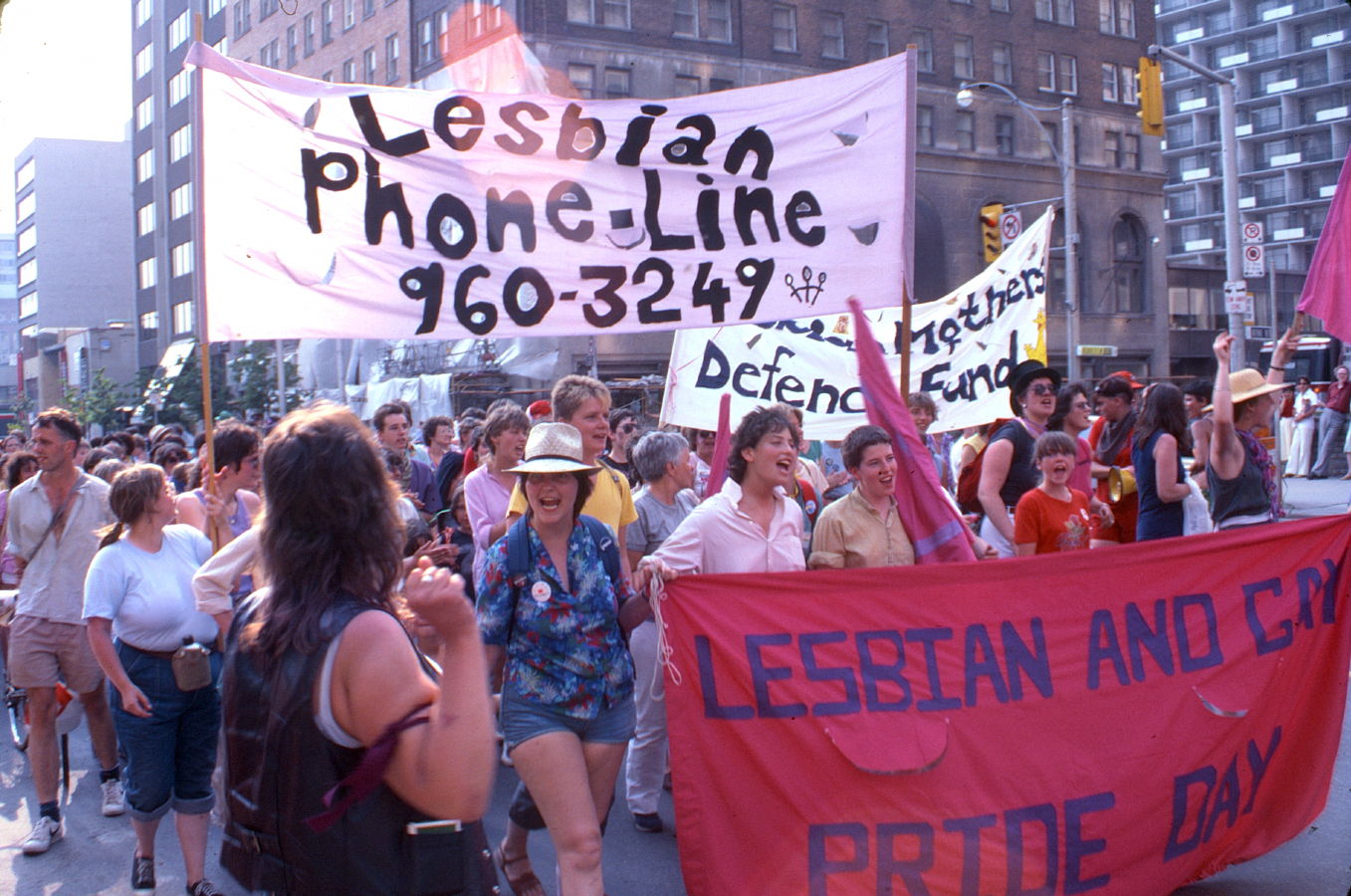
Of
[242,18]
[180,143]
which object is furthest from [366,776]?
[180,143]

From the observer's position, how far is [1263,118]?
86438mm

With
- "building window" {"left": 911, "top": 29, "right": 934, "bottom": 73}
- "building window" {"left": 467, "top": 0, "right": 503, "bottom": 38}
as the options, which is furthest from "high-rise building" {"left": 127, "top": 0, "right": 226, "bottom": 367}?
"building window" {"left": 911, "top": 29, "right": 934, "bottom": 73}

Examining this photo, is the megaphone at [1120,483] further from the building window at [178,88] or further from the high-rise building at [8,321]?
the high-rise building at [8,321]

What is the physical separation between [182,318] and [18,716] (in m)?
56.7

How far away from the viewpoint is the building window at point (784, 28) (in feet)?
142

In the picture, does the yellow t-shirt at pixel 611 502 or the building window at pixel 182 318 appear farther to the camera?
the building window at pixel 182 318

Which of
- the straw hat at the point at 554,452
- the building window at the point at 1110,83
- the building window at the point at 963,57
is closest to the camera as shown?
the straw hat at the point at 554,452

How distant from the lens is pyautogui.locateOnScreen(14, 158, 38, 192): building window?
81.4 metres

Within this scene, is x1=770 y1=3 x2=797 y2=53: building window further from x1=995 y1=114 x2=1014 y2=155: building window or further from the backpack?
the backpack

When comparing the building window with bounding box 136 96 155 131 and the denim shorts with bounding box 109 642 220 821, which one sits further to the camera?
the building window with bounding box 136 96 155 131

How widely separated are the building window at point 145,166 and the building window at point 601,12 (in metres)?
34.4

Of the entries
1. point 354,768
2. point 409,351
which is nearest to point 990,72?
point 409,351

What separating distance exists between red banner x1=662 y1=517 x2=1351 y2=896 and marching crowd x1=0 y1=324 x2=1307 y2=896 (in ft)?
1.29

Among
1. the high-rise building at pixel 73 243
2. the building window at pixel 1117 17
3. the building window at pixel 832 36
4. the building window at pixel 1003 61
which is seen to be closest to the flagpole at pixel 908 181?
the building window at pixel 832 36
